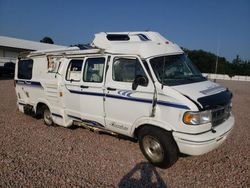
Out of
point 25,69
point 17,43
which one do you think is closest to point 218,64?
point 17,43

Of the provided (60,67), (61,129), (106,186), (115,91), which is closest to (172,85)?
(115,91)

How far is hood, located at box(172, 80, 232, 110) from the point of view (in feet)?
14.2

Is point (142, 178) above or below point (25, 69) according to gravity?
below

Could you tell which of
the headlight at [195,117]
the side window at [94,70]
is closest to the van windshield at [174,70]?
the headlight at [195,117]

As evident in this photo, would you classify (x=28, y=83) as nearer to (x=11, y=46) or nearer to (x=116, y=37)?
(x=116, y=37)

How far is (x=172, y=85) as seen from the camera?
4656 millimetres

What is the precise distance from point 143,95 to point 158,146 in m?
1.09

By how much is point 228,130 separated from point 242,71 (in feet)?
243

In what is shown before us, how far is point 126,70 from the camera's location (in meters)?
5.30

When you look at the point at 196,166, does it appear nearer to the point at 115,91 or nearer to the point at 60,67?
the point at 115,91

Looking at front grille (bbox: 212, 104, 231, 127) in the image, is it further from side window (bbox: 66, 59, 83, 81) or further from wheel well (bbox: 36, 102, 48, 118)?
wheel well (bbox: 36, 102, 48, 118)

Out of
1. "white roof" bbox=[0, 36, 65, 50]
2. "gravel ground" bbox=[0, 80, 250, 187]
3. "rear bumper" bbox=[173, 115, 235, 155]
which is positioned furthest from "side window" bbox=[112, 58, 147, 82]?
"white roof" bbox=[0, 36, 65, 50]

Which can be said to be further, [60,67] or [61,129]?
[61,129]

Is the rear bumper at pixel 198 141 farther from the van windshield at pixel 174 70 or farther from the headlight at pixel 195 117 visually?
the van windshield at pixel 174 70
